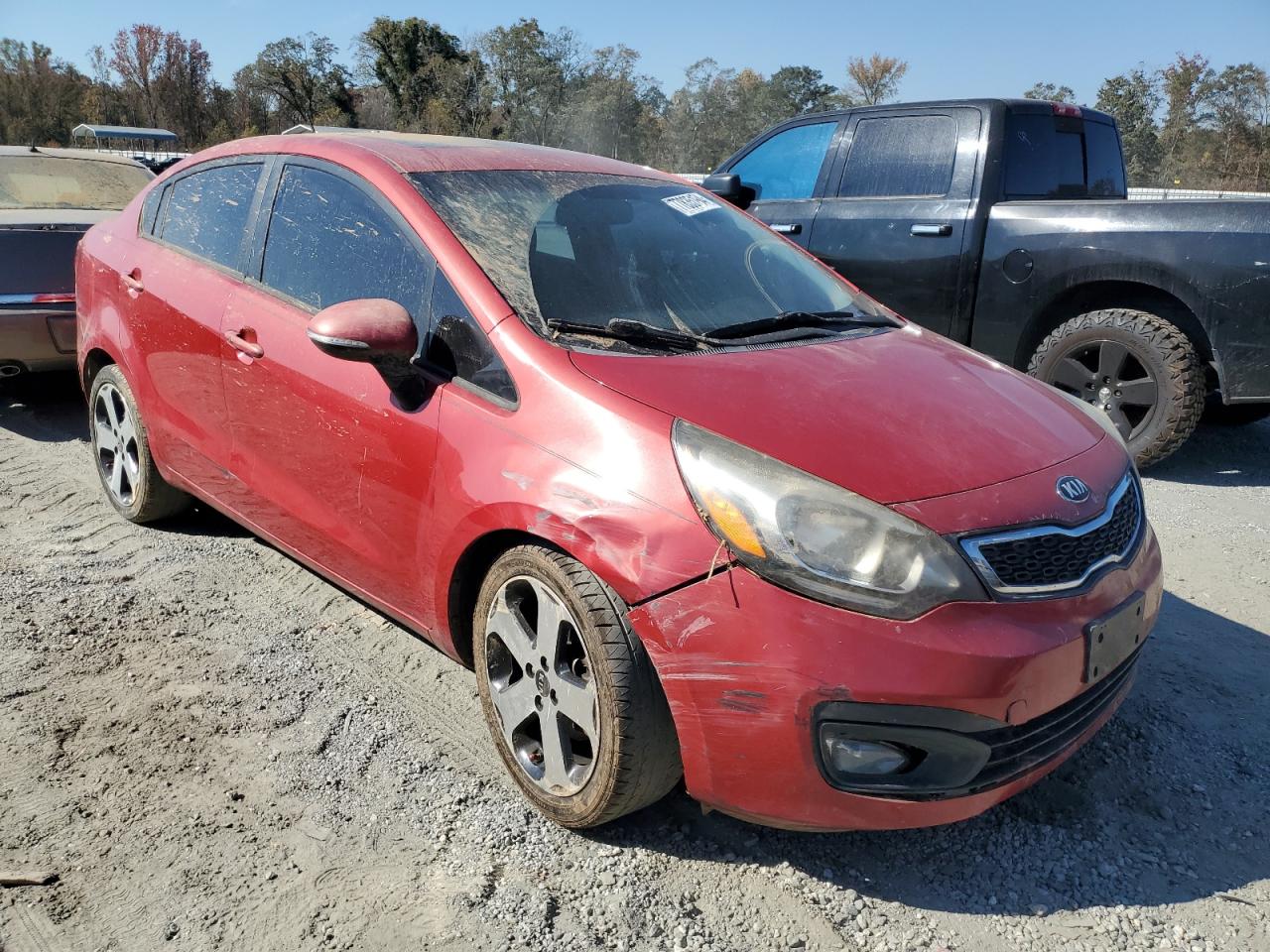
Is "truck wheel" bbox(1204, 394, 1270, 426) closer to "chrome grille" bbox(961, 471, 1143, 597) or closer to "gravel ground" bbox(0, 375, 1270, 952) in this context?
"gravel ground" bbox(0, 375, 1270, 952)

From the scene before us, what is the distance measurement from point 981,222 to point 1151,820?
12.6 feet

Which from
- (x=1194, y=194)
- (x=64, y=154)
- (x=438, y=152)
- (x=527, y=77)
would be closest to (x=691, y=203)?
(x=438, y=152)

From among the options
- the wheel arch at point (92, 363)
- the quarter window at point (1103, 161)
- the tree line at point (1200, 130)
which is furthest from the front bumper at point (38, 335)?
the tree line at point (1200, 130)

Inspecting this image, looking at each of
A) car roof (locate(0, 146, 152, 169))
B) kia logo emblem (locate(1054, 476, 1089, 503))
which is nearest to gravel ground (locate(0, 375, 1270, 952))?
kia logo emblem (locate(1054, 476, 1089, 503))

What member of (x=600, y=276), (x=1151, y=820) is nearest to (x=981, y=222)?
(x=600, y=276)

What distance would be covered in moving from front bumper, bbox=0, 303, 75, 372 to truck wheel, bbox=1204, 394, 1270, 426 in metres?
6.75

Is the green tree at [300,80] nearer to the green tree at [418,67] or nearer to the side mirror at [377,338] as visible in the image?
the green tree at [418,67]

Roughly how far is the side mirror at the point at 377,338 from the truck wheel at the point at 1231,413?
508cm

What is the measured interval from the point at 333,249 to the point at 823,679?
1.98 metres

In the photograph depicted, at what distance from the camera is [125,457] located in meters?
4.15

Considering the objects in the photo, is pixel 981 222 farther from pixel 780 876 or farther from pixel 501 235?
pixel 780 876

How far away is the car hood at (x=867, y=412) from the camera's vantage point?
2100 mm

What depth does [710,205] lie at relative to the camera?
3.41m

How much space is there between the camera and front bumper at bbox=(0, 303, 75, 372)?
214 inches
